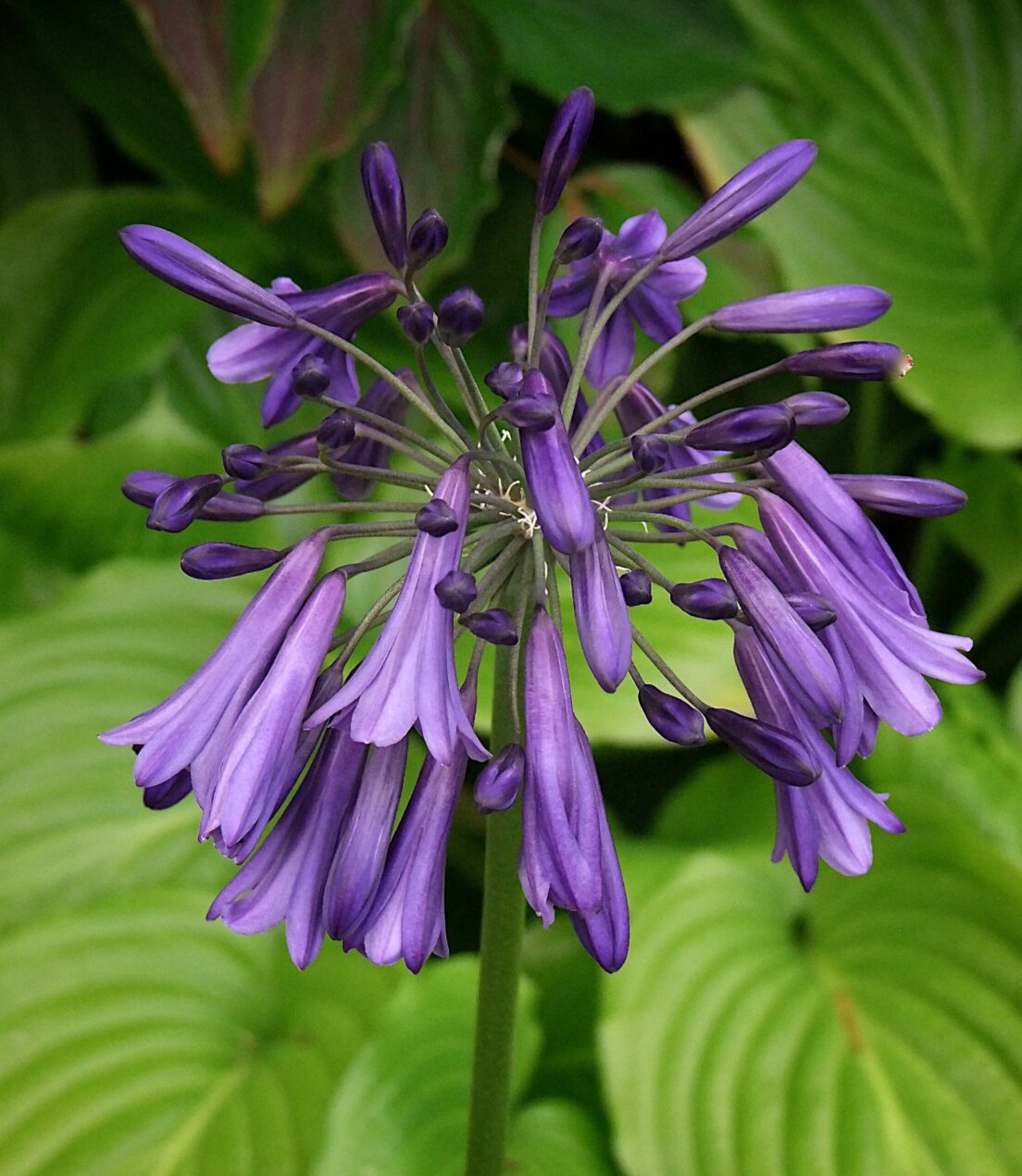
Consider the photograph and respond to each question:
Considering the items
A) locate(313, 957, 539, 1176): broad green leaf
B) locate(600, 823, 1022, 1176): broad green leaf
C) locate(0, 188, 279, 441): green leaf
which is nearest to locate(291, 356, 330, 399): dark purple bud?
locate(313, 957, 539, 1176): broad green leaf

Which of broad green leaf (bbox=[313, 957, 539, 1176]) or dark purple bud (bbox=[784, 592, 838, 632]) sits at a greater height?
dark purple bud (bbox=[784, 592, 838, 632])

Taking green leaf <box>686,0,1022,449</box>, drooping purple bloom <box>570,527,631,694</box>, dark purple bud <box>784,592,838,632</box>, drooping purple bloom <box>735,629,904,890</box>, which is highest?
drooping purple bloom <box>570,527,631,694</box>

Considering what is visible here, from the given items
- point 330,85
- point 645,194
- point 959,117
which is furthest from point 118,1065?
point 959,117

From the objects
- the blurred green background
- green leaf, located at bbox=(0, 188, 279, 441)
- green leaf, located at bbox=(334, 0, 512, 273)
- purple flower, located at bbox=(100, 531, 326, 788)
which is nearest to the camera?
purple flower, located at bbox=(100, 531, 326, 788)

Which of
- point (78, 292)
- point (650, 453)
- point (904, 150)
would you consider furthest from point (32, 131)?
point (650, 453)

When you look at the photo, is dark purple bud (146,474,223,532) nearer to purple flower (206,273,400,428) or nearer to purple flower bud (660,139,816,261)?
purple flower (206,273,400,428)

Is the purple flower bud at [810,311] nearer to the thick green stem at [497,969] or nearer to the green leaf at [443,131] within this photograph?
the thick green stem at [497,969]

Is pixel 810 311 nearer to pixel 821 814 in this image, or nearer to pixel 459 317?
pixel 459 317
